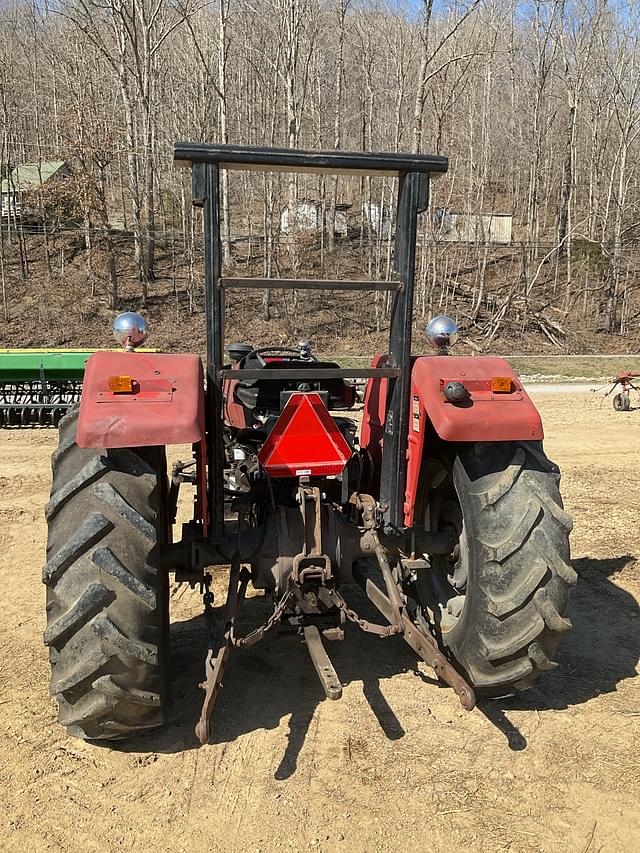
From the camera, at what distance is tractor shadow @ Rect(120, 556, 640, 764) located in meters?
3.06

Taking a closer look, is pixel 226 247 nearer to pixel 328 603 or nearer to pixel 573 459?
pixel 573 459

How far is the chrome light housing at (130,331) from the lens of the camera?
3.89m

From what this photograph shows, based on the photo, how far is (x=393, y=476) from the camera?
3.21 metres

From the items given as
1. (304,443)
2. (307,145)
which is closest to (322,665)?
(304,443)

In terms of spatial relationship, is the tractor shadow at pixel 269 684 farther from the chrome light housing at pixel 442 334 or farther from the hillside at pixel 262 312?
the hillside at pixel 262 312

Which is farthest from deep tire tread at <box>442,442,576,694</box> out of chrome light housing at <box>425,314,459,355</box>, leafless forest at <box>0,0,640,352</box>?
leafless forest at <box>0,0,640,352</box>

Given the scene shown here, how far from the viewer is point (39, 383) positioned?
11055 millimetres

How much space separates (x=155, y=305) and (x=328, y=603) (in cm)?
2042

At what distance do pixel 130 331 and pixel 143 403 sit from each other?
1336mm

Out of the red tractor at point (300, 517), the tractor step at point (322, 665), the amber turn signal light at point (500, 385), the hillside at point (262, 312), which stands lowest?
the hillside at point (262, 312)

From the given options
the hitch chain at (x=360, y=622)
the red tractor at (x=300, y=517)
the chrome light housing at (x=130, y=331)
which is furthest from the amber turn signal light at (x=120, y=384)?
the hitch chain at (x=360, y=622)

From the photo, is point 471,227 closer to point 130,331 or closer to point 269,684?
point 130,331

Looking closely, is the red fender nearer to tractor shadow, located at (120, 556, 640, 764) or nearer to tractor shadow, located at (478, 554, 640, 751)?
tractor shadow, located at (120, 556, 640, 764)

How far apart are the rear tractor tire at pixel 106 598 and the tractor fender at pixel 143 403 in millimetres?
173
